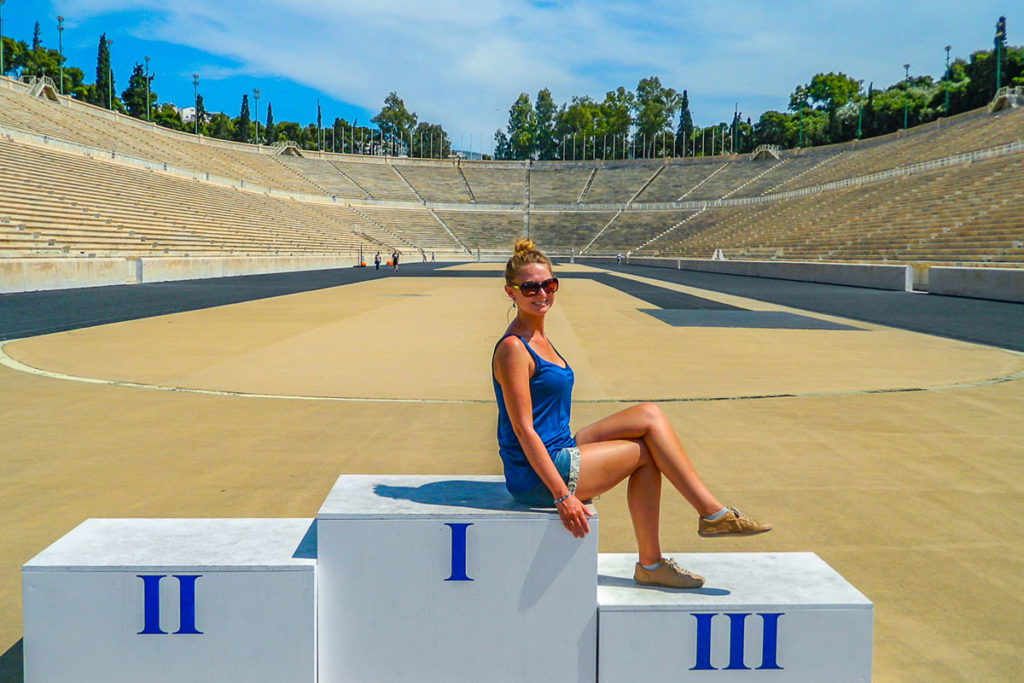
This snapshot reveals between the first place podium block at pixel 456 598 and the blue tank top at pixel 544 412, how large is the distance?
34cm

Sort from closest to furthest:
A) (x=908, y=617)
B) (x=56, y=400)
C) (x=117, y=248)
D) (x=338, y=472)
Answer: (x=908, y=617)
(x=338, y=472)
(x=56, y=400)
(x=117, y=248)

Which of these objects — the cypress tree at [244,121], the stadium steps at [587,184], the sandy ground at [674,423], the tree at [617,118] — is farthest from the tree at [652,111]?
the sandy ground at [674,423]

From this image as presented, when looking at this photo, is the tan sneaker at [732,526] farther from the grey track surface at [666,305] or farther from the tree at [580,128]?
the tree at [580,128]

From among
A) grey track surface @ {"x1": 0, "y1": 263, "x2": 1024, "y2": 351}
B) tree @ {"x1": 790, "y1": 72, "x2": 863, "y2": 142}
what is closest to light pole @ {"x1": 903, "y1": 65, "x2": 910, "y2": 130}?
tree @ {"x1": 790, "y1": 72, "x2": 863, "y2": 142}

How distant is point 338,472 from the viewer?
5910 mm

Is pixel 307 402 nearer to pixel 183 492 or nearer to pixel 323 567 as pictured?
pixel 183 492

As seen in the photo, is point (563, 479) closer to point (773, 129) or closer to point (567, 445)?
point (567, 445)

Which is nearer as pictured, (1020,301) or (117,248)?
(1020,301)

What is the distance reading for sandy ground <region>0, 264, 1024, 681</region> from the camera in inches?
165

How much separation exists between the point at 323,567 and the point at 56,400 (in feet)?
23.2

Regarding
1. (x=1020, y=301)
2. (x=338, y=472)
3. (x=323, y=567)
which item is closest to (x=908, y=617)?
(x=323, y=567)

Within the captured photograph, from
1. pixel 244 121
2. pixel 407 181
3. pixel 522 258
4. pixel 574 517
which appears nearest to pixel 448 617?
pixel 574 517

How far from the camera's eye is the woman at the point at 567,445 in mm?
3184

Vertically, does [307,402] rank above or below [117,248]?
below
